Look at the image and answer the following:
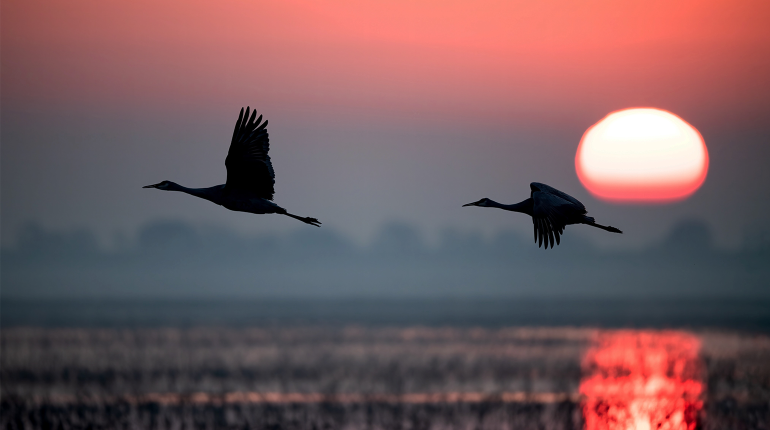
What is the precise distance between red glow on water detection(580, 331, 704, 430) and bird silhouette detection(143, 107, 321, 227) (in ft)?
53.0

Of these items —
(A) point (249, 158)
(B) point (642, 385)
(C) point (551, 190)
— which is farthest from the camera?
(B) point (642, 385)

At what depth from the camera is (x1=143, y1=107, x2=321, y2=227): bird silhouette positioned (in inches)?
715

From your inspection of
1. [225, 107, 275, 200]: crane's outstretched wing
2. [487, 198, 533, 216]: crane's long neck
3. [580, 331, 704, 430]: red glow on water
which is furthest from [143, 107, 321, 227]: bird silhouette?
[580, 331, 704, 430]: red glow on water

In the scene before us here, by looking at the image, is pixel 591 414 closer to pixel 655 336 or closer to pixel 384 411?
pixel 384 411

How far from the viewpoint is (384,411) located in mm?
36625

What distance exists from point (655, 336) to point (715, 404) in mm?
39678

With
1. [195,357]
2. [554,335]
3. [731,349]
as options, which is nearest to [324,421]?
[195,357]

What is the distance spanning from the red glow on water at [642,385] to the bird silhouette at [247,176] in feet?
53.0

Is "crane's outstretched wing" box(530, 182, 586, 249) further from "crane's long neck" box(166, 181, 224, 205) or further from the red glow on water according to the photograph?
the red glow on water

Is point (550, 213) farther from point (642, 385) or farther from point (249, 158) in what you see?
point (642, 385)

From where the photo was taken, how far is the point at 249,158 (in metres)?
18.3

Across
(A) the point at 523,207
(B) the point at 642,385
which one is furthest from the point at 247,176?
(B) the point at 642,385

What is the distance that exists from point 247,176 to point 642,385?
28.7 metres

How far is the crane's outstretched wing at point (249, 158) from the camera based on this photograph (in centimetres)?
1812
